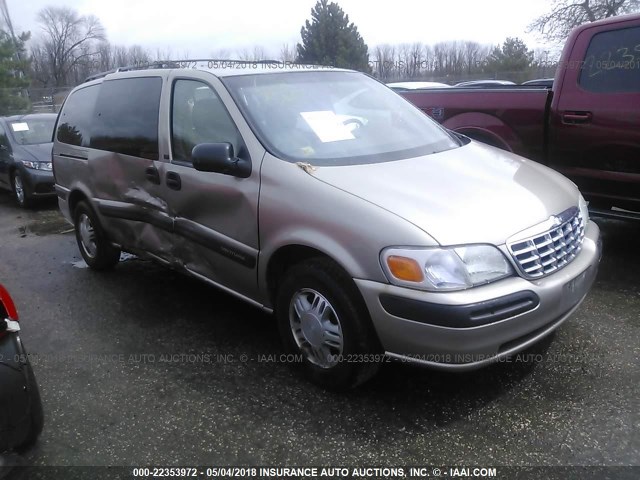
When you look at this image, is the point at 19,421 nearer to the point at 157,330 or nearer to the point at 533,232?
the point at 157,330

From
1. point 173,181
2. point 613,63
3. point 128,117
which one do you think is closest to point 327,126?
point 173,181

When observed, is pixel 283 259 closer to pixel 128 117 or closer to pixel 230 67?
pixel 230 67

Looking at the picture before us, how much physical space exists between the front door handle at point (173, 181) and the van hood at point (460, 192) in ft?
3.86

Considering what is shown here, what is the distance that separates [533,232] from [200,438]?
1943 mm

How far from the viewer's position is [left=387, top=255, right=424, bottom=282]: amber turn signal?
2.51 m

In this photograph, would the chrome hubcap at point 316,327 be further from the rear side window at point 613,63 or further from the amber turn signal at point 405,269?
the rear side window at point 613,63

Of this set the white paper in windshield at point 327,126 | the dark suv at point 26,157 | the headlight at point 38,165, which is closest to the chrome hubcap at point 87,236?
the white paper in windshield at point 327,126

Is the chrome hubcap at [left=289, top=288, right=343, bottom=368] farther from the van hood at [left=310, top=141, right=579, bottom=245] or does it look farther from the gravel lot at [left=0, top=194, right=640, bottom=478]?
the van hood at [left=310, top=141, right=579, bottom=245]

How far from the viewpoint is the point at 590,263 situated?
3.00 m

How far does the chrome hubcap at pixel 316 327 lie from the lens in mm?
2904

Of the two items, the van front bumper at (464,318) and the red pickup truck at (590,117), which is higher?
the red pickup truck at (590,117)

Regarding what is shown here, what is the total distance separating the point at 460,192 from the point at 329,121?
3.34 ft

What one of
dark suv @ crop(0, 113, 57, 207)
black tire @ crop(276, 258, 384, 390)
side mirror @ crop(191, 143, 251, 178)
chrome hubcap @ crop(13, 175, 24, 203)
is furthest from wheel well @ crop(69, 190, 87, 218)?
chrome hubcap @ crop(13, 175, 24, 203)

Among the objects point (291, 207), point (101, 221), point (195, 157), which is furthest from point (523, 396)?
point (101, 221)
